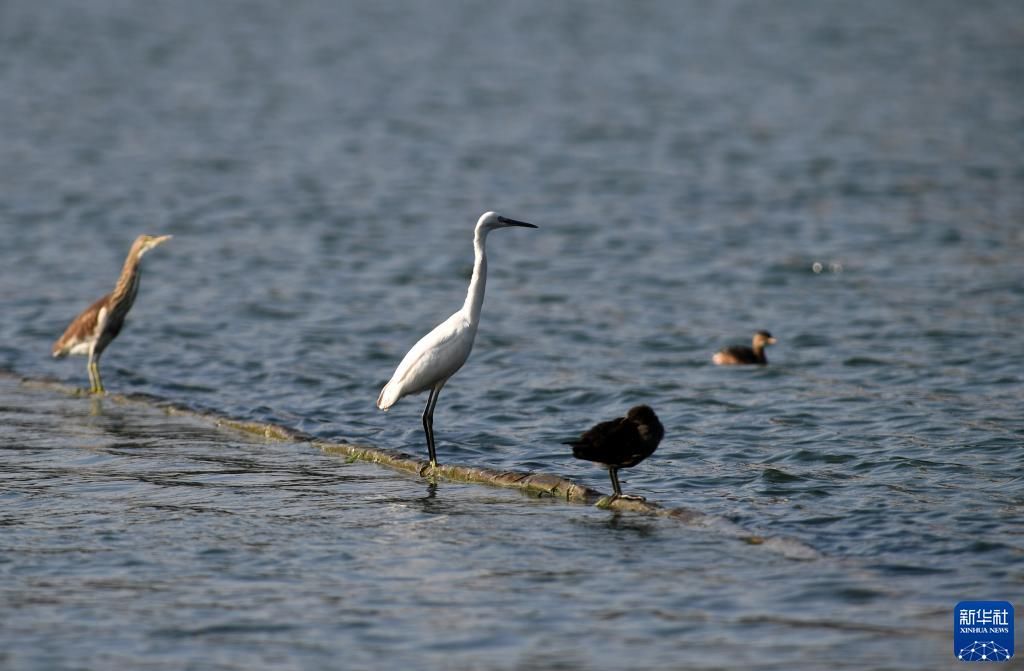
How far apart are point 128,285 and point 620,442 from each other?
714 cm

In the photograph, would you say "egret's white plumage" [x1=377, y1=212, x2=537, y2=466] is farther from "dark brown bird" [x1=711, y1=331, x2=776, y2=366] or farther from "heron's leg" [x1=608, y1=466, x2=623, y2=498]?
"dark brown bird" [x1=711, y1=331, x2=776, y2=366]

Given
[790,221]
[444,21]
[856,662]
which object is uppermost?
[444,21]

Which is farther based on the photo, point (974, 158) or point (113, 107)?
point (113, 107)

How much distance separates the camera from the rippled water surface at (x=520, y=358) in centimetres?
751

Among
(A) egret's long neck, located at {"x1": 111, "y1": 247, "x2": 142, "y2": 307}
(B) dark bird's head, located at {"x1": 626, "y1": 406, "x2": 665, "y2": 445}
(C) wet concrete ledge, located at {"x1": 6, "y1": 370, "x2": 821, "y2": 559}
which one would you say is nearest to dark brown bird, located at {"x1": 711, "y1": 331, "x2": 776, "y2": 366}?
(C) wet concrete ledge, located at {"x1": 6, "y1": 370, "x2": 821, "y2": 559}

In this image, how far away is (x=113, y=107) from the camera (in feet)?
125

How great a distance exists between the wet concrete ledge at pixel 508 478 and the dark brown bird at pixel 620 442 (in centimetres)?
24

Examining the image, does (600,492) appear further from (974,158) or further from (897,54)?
(897,54)

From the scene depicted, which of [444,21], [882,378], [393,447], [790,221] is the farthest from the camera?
[444,21]

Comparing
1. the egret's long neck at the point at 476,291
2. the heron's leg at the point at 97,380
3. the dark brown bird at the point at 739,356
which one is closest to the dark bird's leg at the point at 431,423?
the egret's long neck at the point at 476,291

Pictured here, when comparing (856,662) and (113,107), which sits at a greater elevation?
(113,107)

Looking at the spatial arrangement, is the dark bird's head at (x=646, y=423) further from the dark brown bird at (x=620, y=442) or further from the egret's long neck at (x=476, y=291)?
the egret's long neck at (x=476, y=291)

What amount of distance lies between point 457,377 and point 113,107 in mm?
26192

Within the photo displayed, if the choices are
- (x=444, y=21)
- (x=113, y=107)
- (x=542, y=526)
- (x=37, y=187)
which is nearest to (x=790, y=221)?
(x=37, y=187)
